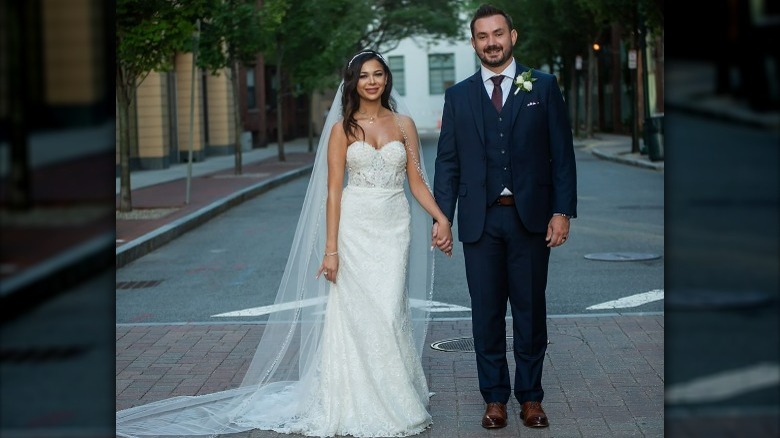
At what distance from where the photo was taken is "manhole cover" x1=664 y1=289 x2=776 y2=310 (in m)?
9.52

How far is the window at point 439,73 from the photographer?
92.0 metres

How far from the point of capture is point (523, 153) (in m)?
6.28

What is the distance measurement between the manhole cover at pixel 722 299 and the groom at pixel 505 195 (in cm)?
326

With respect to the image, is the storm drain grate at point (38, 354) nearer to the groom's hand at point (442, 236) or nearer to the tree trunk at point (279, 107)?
the groom's hand at point (442, 236)

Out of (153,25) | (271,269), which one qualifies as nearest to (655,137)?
(153,25)

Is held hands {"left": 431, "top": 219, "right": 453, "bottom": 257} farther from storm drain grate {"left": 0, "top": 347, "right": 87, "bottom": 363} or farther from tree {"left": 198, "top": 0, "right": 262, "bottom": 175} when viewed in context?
tree {"left": 198, "top": 0, "right": 262, "bottom": 175}

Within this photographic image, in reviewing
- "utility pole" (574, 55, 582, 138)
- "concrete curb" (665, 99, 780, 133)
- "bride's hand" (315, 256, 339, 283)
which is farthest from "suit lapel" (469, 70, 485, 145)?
"utility pole" (574, 55, 582, 138)

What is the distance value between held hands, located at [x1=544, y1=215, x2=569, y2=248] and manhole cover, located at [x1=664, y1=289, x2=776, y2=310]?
3.33m

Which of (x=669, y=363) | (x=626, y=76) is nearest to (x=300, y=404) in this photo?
(x=669, y=363)

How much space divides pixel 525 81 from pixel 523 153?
368 mm

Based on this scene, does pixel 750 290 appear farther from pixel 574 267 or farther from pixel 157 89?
pixel 157 89

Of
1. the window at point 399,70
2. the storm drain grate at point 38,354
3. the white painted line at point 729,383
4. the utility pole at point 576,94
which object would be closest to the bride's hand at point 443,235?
the white painted line at point 729,383

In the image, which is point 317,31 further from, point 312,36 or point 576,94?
point 576,94

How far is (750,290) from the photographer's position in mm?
10320
